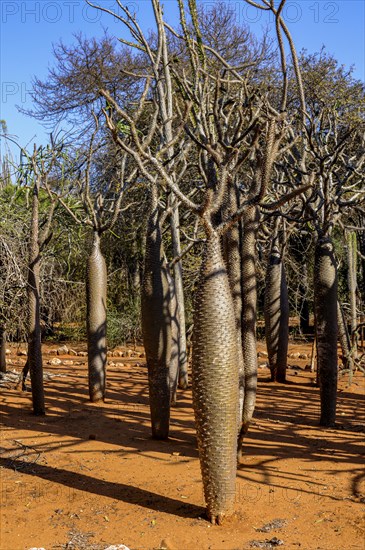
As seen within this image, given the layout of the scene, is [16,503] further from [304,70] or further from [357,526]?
[304,70]

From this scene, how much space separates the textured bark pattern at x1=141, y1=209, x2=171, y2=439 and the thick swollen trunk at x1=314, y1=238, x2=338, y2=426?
1618mm

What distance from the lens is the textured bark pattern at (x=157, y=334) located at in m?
5.91

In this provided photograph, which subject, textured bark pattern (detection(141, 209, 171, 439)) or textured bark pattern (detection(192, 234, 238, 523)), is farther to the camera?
textured bark pattern (detection(141, 209, 171, 439))

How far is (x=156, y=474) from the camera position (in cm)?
507

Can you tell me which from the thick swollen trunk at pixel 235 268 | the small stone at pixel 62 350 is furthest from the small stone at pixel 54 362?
the thick swollen trunk at pixel 235 268

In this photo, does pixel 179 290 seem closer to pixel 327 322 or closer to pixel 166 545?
pixel 327 322

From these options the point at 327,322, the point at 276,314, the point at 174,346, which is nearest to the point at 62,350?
the point at 276,314

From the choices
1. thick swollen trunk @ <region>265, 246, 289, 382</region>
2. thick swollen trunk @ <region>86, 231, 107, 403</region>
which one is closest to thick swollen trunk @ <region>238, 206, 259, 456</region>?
thick swollen trunk @ <region>86, 231, 107, 403</region>

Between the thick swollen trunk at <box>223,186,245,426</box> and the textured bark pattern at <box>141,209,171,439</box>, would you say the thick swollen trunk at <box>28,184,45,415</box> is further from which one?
the thick swollen trunk at <box>223,186,245,426</box>

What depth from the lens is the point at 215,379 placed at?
13.2 ft

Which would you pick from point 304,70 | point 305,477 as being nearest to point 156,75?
point 305,477

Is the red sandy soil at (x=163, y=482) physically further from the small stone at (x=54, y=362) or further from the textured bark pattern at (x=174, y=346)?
the small stone at (x=54, y=362)

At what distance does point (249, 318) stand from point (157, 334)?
3.49 feet

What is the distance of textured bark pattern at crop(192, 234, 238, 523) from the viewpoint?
13.2ft
